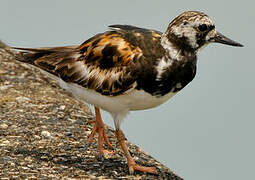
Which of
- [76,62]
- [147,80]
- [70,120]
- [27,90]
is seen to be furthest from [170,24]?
[27,90]

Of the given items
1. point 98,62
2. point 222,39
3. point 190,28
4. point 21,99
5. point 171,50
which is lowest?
point 21,99

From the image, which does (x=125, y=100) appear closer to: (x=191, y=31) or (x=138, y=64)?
(x=138, y=64)

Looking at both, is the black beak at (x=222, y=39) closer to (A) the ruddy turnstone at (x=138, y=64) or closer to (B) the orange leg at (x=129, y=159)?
(A) the ruddy turnstone at (x=138, y=64)

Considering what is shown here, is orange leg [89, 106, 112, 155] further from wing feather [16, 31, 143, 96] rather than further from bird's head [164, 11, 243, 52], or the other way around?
bird's head [164, 11, 243, 52]

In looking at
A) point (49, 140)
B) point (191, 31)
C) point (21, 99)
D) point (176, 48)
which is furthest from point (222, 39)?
point (21, 99)

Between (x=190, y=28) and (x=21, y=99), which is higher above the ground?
(x=190, y=28)

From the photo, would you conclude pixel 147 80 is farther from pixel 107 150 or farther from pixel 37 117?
pixel 37 117
